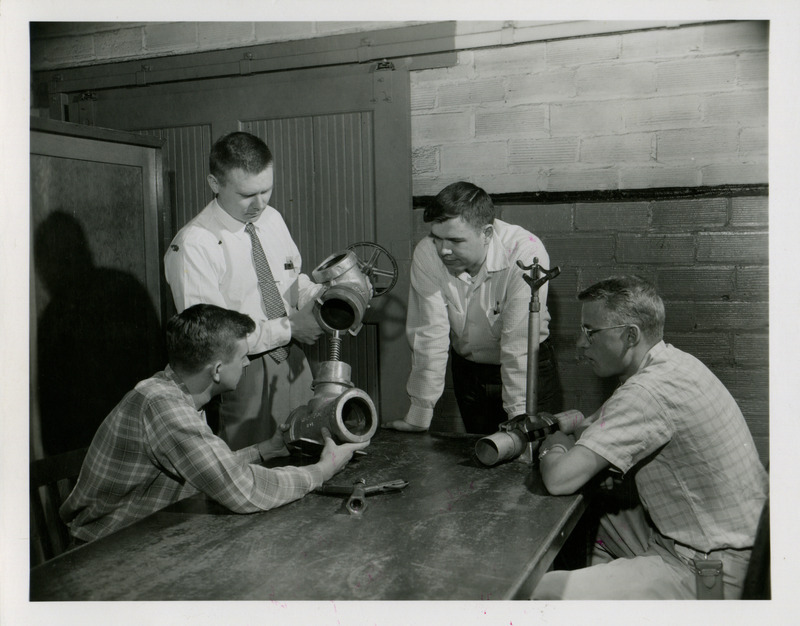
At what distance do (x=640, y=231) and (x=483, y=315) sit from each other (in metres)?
0.76

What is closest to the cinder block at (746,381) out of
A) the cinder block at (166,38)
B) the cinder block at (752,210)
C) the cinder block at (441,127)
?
the cinder block at (752,210)

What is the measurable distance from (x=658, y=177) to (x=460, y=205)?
908 mm

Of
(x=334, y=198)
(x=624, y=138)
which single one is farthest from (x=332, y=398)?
(x=624, y=138)

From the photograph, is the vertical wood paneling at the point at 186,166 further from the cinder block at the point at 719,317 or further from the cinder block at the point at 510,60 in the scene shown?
the cinder block at the point at 719,317

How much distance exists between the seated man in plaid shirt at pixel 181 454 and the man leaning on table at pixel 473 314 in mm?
760

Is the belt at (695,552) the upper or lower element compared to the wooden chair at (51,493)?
upper

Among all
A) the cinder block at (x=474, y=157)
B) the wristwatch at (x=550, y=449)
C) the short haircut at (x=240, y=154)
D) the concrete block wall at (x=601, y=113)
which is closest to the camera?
the wristwatch at (x=550, y=449)

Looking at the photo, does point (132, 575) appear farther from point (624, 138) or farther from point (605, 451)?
point (624, 138)

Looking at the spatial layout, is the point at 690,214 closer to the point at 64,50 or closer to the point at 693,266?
the point at 693,266

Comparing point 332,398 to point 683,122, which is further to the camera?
point 683,122

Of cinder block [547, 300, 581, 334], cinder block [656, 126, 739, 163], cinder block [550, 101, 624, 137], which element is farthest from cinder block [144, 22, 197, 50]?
cinder block [656, 126, 739, 163]

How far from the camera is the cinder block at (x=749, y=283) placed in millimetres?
2822

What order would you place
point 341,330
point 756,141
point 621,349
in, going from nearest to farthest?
point 621,349
point 341,330
point 756,141

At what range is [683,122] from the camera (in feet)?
9.37
